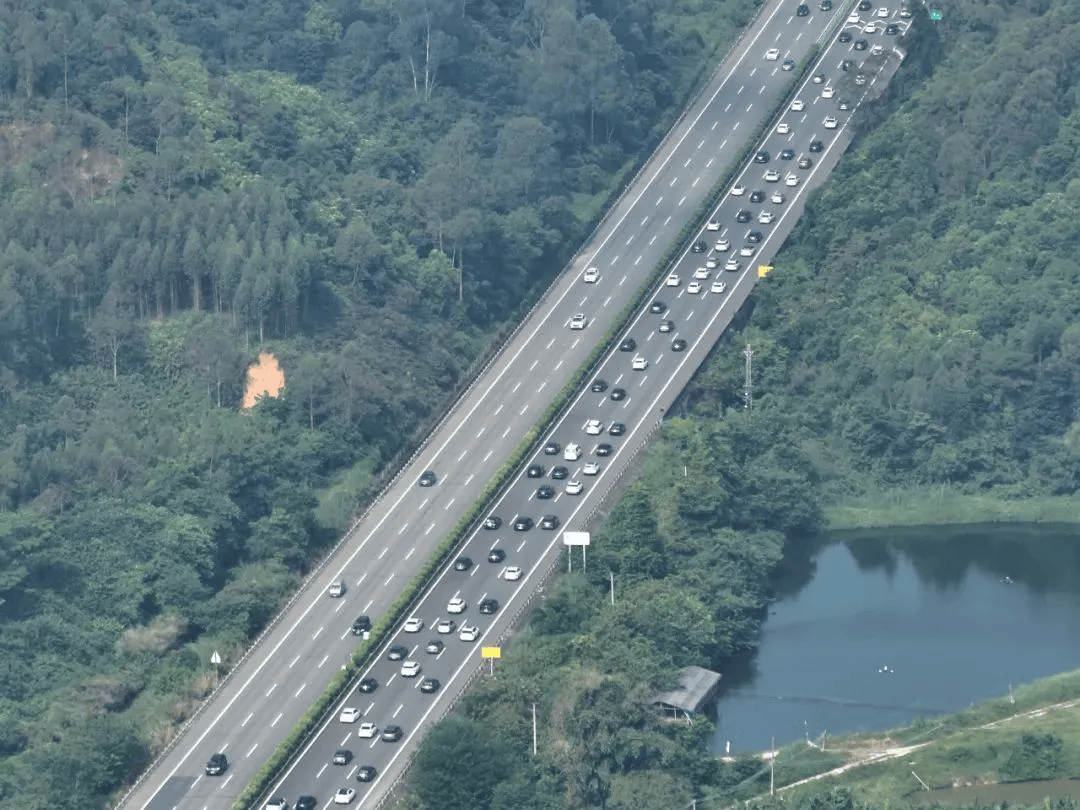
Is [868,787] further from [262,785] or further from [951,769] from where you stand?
[262,785]

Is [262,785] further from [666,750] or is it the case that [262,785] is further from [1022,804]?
[1022,804]

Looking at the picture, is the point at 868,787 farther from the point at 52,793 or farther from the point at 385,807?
the point at 52,793

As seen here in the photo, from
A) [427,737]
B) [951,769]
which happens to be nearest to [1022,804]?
[951,769]

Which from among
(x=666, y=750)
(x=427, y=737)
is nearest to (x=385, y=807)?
(x=427, y=737)

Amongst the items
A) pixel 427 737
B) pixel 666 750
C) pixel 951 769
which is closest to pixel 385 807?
pixel 427 737

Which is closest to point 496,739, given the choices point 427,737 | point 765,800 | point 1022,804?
point 427,737

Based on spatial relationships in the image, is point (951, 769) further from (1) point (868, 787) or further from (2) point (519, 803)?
(2) point (519, 803)
